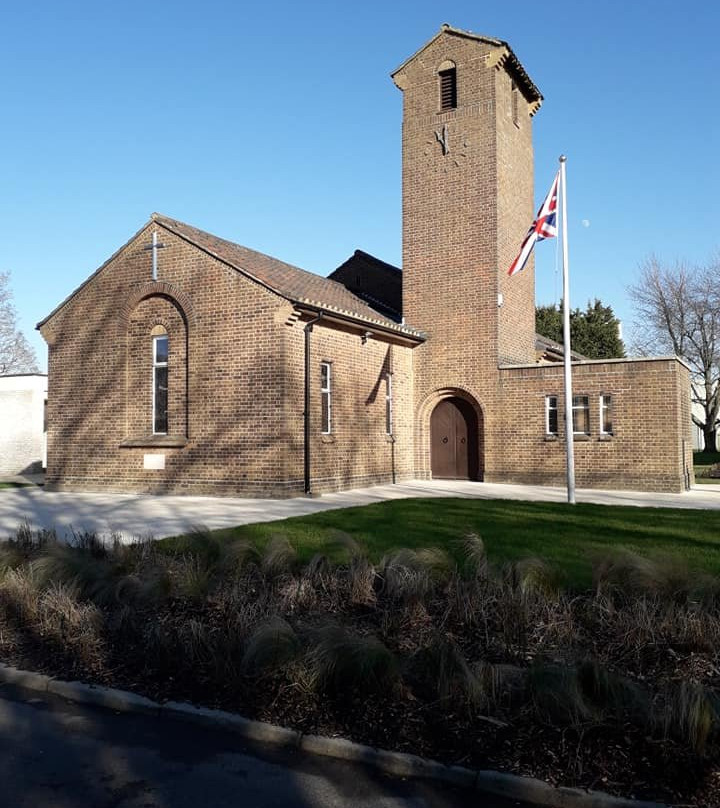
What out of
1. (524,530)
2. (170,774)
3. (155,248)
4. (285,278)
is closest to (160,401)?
(155,248)

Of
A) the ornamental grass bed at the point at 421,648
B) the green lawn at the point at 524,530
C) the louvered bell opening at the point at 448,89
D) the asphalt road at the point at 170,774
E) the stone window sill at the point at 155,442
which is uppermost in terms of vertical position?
the louvered bell opening at the point at 448,89

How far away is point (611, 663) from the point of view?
5.23 m

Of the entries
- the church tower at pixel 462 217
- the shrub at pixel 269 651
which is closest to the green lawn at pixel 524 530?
the shrub at pixel 269 651

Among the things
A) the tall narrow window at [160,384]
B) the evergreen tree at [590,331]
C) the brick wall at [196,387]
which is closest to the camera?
the brick wall at [196,387]

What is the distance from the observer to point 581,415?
70.3ft

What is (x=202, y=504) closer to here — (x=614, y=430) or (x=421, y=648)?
(x=614, y=430)

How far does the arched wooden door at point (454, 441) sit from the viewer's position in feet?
77.1

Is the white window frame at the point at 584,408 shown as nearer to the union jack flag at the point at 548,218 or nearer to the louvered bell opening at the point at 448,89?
the union jack flag at the point at 548,218

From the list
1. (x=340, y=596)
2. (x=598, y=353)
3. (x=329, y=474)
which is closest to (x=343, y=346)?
(x=329, y=474)

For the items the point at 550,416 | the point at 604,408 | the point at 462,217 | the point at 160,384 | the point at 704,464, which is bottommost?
the point at 704,464

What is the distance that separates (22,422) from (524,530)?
27081 millimetres

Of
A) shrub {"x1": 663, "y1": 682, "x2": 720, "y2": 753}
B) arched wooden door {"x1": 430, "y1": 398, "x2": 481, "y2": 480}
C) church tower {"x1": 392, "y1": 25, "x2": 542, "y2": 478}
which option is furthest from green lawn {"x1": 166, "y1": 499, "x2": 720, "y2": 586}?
church tower {"x1": 392, "y1": 25, "x2": 542, "y2": 478}

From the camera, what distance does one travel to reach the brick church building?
717 inches

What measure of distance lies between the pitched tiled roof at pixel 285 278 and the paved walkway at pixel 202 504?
474 centimetres
